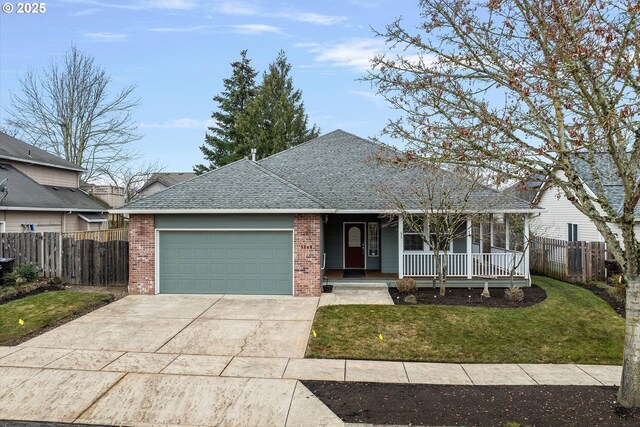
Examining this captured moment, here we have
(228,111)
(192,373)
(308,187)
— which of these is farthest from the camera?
(228,111)

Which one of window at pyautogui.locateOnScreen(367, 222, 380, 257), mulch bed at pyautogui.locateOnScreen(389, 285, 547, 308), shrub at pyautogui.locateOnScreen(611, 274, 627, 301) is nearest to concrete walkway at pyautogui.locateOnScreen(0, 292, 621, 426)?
mulch bed at pyautogui.locateOnScreen(389, 285, 547, 308)

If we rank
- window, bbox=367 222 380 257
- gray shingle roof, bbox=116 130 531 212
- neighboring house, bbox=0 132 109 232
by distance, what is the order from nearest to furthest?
gray shingle roof, bbox=116 130 531 212
window, bbox=367 222 380 257
neighboring house, bbox=0 132 109 232

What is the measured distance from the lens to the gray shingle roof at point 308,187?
1294 cm

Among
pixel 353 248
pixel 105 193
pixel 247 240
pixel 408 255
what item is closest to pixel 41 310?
pixel 247 240

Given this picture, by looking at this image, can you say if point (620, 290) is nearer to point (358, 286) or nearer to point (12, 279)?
point (358, 286)

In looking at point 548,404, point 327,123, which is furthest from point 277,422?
point 327,123

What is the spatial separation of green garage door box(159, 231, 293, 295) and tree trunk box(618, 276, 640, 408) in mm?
8740

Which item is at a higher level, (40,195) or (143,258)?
(40,195)

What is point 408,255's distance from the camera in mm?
14336

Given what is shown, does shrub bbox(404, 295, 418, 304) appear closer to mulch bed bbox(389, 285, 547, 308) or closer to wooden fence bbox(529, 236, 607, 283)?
mulch bed bbox(389, 285, 547, 308)

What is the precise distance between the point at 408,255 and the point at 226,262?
621 cm

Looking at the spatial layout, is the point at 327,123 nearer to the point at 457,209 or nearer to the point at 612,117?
the point at 457,209

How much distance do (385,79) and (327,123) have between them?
36.7 meters

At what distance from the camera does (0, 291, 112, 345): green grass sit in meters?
9.26
